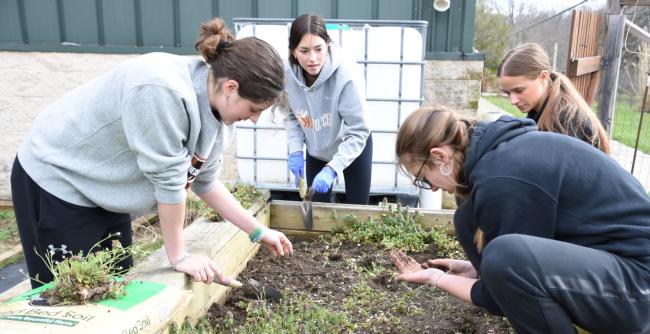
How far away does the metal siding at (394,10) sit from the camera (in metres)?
4.77

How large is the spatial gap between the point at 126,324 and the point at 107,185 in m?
0.57

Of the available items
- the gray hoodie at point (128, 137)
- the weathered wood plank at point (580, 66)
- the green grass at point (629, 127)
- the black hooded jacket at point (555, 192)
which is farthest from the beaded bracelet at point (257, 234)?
the green grass at point (629, 127)

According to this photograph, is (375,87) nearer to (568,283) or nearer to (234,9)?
(234,9)

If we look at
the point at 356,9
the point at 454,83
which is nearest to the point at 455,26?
the point at 454,83

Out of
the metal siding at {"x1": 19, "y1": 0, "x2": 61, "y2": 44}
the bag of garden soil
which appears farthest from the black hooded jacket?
the metal siding at {"x1": 19, "y1": 0, "x2": 61, "y2": 44}

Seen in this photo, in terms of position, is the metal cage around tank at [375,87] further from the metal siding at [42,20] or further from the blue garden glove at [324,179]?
the metal siding at [42,20]

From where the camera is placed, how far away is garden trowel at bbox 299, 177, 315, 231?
3246 mm

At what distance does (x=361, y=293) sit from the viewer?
2.66 meters

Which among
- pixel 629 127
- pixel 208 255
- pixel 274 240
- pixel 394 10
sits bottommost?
pixel 629 127

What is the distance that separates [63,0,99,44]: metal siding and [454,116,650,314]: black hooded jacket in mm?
4412

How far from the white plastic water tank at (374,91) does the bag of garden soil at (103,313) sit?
2.43 meters

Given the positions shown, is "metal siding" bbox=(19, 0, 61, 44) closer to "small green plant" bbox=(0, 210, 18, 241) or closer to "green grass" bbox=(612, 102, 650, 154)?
"small green plant" bbox=(0, 210, 18, 241)

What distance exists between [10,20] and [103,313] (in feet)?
15.3

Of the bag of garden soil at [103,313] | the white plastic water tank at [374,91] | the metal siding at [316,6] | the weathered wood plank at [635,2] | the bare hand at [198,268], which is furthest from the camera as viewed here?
the metal siding at [316,6]
